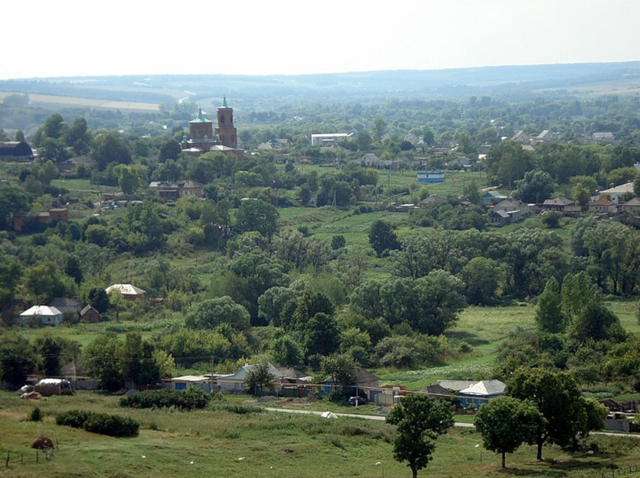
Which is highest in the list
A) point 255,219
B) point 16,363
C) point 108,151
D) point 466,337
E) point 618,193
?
point 108,151

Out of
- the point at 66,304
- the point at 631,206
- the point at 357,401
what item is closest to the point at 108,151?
the point at 66,304

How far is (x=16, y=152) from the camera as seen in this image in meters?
93.7

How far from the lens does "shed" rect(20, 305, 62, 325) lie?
54.7 meters

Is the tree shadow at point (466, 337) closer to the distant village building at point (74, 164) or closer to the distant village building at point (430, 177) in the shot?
the distant village building at point (430, 177)

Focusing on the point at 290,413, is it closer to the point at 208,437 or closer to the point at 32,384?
the point at 208,437

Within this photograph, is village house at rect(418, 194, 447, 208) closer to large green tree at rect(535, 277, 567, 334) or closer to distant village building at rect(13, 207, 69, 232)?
distant village building at rect(13, 207, 69, 232)

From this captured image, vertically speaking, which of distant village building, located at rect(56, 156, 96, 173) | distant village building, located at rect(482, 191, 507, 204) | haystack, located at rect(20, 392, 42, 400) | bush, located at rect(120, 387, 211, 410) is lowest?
distant village building, located at rect(482, 191, 507, 204)

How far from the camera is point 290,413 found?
3850 cm

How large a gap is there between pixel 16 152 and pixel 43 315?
41.3 m

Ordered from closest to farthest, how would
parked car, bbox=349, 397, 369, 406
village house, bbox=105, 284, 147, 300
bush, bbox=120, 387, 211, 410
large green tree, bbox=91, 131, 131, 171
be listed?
bush, bbox=120, 387, 211, 410 → parked car, bbox=349, 397, 369, 406 → village house, bbox=105, 284, 147, 300 → large green tree, bbox=91, 131, 131, 171

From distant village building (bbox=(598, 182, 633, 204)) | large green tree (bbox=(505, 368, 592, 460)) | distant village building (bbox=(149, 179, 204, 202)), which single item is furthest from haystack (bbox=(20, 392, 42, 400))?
distant village building (bbox=(598, 182, 633, 204))

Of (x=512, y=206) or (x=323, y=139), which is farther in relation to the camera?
(x=323, y=139)

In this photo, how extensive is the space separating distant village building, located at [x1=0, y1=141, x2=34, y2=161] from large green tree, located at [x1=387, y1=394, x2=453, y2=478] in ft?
214

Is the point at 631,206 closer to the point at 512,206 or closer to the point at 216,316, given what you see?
the point at 512,206
